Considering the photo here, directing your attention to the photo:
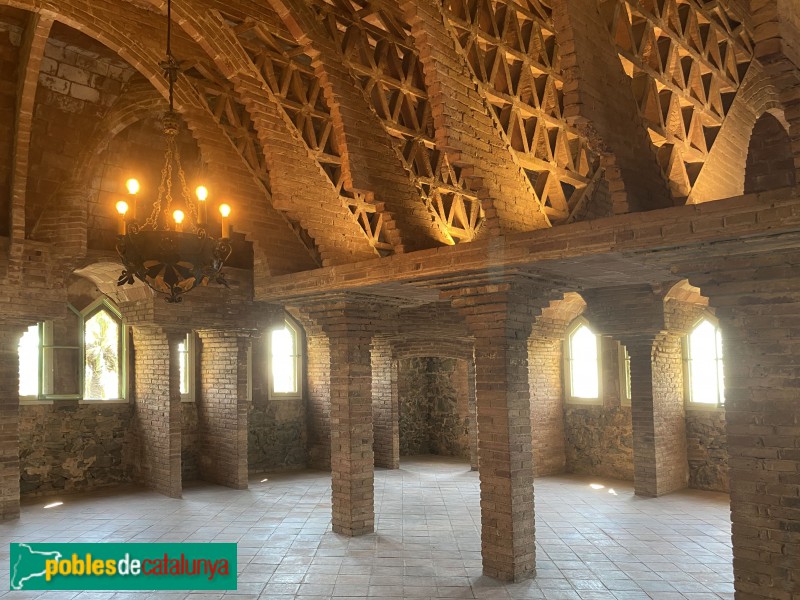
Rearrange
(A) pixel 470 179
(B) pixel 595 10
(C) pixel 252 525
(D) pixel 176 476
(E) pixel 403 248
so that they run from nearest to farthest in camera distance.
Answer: (B) pixel 595 10
(A) pixel 470 179
(E) pixel 403 248
(C) pixel 252 525
(D) pixel 176 476

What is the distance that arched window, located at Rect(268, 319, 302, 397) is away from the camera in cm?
1567

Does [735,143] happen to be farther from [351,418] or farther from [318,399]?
[318,399]

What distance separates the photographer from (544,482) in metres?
13.6

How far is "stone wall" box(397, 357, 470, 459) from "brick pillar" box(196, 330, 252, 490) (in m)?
5.37

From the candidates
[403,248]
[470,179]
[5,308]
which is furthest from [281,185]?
[5,308]

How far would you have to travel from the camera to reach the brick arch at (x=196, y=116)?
28.4 ft

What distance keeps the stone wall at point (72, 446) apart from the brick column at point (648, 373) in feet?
31.3

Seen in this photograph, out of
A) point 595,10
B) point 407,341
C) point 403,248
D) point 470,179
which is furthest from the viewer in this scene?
point 407,341

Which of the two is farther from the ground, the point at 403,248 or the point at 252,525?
the point at 403,248

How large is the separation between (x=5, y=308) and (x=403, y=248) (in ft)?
21.3

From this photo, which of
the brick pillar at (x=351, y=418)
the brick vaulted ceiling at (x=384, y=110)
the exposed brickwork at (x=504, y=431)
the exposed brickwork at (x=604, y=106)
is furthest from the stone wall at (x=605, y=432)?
the exposed brickwork at (x=604, y=106)

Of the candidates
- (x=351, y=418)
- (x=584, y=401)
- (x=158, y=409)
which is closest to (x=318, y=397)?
(x=158, y=409)

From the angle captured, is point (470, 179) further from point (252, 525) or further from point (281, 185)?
point (252, 525)

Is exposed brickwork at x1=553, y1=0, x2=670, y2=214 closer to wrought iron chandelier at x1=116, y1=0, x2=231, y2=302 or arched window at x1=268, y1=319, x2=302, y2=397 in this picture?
wrought iron chandelier at x1=116, y1=0, x2=231, y2=302
